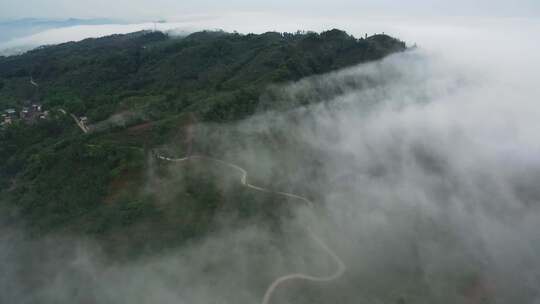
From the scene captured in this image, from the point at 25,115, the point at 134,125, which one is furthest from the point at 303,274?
the point at 25,115

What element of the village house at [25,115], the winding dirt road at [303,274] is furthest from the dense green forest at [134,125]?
the winding dirt road at [303,274]

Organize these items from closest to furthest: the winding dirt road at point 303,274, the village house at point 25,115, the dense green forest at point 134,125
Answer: the winding dirt road at point 303,274 → the dense green forest at point 134,125 → the village house at point 25,115

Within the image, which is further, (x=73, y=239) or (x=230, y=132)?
(x=230, y=132)

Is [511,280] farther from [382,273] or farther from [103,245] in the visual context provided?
[103,245]

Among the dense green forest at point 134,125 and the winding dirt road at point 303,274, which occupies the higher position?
the dense green forest at point 134,125

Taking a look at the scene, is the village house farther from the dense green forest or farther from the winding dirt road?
the winding dirt road

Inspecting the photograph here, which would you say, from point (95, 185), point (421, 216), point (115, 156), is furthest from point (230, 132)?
point (421, 216)

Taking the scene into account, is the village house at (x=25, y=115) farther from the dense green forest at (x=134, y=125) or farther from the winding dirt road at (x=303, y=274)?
the winding dirt road at (x=303, y=274)

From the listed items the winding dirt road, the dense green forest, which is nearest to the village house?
the dense green forest
